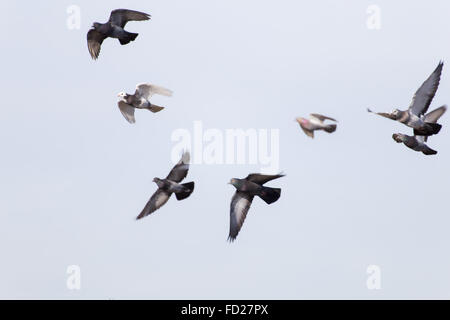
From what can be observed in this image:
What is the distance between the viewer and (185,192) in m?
33.3

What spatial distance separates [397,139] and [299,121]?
12.1 feet

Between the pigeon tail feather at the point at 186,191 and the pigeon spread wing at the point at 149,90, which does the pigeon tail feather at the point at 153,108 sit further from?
the pigeon tail feather at the point at 186,191

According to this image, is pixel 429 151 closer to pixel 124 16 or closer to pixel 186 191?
pixel 186 191

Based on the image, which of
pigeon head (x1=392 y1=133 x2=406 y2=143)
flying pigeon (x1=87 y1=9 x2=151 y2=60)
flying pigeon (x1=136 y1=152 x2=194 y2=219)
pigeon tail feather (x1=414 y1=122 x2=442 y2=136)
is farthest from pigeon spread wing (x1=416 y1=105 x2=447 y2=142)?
flying pigeon (x1=87 y1=9 x2=151 y2=60)

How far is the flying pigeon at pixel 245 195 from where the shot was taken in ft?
106

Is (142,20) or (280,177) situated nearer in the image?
(280,177)

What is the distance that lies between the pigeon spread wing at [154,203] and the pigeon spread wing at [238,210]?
7.46ft

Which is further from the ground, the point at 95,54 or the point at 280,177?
the point at 95,54

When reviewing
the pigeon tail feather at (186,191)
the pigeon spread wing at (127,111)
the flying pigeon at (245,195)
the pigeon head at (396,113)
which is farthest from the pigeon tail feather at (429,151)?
the pigeon spread wing at (127,111)

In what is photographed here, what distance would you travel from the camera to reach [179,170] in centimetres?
3372

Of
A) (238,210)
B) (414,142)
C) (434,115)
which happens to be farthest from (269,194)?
(434,115)

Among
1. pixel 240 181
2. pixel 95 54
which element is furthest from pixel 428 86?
pixel 95 54

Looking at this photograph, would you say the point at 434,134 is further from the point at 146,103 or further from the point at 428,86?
the point at 146,103
